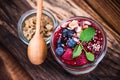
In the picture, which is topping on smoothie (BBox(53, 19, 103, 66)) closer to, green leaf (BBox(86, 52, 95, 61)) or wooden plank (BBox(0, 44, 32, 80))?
green leaf (BBox(86, 52, 95, 61))

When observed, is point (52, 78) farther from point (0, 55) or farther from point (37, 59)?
point (0, 55)

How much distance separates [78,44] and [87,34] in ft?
0.14

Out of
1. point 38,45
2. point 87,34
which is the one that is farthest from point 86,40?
point 38,45

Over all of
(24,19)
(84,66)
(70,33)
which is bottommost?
(84,66)

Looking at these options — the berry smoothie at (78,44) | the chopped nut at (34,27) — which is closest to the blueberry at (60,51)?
the berry smoothie at (78,44)

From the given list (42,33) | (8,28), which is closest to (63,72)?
(42,33)

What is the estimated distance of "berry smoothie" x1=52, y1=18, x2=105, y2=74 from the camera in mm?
1103

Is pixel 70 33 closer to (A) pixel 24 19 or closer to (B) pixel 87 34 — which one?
(B) pixel 87 34

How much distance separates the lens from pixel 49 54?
1199 mm

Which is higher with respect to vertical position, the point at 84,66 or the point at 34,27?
the point at 34,27

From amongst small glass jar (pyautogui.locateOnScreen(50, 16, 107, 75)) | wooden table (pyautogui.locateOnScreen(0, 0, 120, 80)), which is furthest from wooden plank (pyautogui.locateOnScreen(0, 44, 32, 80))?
small glass jar (pyautogui.locateOnScreen(50, 16, 107, 75))

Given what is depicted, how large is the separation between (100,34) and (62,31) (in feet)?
0.41

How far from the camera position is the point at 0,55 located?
122 cm

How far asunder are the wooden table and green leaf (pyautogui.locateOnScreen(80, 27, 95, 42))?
0.34 feet
